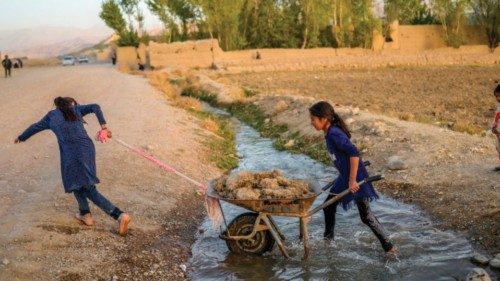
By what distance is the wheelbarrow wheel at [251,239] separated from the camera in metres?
5.59

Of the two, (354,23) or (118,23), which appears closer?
(354,23)

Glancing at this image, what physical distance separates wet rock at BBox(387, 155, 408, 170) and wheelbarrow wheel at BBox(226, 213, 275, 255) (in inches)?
142

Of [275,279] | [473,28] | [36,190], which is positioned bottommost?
[275,279]

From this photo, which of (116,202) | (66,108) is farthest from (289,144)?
(66,108)

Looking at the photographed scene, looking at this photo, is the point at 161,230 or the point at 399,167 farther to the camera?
the point at 399,167

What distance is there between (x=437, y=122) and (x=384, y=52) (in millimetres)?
28766

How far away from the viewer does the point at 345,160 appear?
5.23m

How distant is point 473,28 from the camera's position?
140 ft

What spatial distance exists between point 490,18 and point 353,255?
41.1 meters

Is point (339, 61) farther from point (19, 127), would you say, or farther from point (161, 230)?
point (161, 230)

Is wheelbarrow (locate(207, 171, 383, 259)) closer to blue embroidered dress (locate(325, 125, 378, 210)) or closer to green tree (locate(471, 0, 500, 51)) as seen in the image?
blue embroidered dress (locate(325, 125, 378, 210))

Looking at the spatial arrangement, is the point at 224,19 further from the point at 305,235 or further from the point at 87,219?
the point at 305,235

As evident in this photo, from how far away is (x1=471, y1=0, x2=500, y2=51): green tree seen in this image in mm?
40625

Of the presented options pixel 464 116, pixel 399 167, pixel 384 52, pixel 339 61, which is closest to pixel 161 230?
pixel 399 167
